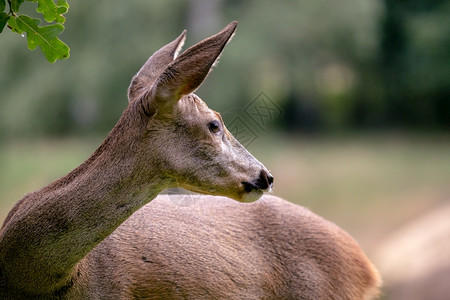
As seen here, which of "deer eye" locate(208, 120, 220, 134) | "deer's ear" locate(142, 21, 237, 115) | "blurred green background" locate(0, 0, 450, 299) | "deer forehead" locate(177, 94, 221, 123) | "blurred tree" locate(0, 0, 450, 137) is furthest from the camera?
"blurred tree" locate(0, 0, 450, 137)

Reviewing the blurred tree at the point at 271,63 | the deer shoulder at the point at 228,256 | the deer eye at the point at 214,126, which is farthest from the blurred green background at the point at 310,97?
the deer eye at the point at 214,126

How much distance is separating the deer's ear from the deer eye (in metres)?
0.35

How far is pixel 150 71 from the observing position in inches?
213

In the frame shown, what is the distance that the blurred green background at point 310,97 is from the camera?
2012 cm

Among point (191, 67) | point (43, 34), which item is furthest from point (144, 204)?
point (43, 34)

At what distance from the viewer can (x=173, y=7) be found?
22875 mm

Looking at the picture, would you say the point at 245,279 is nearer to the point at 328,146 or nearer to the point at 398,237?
the point at 398,237

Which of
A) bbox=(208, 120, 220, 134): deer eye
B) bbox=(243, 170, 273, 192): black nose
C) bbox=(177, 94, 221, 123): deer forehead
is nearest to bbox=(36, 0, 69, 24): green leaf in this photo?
bbox=(177, 94, 221, 123): deer forehead

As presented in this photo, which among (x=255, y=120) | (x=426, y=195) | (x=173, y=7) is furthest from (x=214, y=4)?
(x=255, y=120)

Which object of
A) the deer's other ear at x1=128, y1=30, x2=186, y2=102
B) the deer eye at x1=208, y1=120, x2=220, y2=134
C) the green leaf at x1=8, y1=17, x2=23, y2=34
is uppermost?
the deer's other ear at x1=128, y1=30, x2=186, y2=102

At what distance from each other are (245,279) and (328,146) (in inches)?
931

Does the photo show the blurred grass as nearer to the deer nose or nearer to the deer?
the deer

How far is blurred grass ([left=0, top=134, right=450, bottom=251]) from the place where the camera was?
2038 centimetres

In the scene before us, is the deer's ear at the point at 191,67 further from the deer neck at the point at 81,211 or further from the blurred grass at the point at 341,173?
the blurred grass at the point at 341,173
